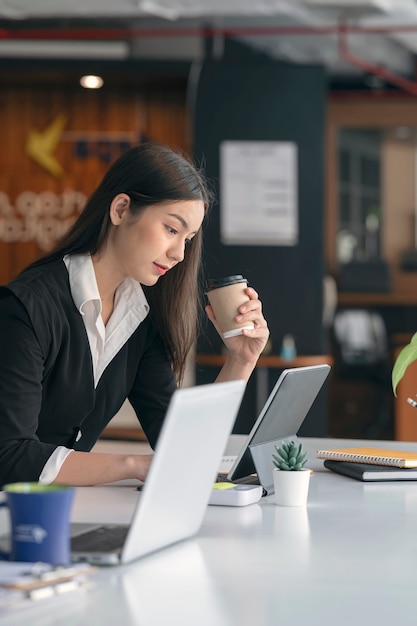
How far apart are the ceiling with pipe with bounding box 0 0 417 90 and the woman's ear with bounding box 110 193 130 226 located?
458cm

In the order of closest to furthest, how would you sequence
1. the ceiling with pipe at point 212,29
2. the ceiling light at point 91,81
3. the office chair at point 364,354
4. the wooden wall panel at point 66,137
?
the ceiling with pipe at point 212,29 < the ceiling light at point 91,81 < the wooden wall panel at point 66,137 < the office chair at point 364,354

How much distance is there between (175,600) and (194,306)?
1.42 metres

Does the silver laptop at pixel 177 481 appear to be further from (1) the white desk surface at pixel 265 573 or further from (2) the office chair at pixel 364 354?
(2) the office chair at pixel 364 354

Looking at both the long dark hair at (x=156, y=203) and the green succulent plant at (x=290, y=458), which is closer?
the green succulent plant at (x=290, y=458)

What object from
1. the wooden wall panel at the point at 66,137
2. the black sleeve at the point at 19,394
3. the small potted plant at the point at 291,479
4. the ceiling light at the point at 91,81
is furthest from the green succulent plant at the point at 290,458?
the wooden wall panel at the point at 66,137

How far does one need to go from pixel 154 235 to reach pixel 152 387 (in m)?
0.45

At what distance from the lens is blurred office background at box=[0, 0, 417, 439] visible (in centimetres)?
732

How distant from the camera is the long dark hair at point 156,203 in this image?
2449mm

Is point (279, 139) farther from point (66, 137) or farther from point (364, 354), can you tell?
point (364, 354)

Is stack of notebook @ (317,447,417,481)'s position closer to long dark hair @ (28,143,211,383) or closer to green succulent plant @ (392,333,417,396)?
green succulent plant @ (392,333,417,396)

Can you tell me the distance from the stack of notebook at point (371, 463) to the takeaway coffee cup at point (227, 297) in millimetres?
354

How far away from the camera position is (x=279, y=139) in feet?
24.0

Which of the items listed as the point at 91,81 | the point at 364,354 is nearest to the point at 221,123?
the point at 91,81

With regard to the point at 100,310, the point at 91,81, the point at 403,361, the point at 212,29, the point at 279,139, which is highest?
the point at 212,29
